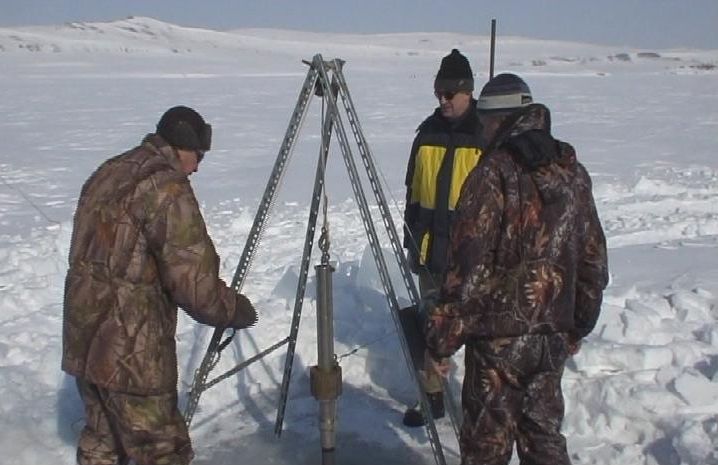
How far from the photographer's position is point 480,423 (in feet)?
8.39

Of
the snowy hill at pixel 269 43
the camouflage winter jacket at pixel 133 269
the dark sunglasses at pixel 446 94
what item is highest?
the dark sunglasses at pixel 446 94

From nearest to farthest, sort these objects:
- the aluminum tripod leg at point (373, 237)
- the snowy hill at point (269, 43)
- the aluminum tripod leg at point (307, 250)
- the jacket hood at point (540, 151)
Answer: the jacket hood at point (540, 151) < the aluminum tripod leg at point (373, 237) < the aluminum tripod leg at point (307, 250) < the snowy hill at point (269, 43)

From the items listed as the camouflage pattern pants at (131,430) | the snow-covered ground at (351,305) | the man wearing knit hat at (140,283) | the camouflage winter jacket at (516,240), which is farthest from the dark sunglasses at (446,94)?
the camouflage pattern pants at (131,430)

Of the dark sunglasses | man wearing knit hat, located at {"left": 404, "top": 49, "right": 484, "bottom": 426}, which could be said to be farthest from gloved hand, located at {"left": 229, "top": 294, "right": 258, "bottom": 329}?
the dark sunglasses

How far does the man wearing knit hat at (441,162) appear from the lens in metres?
Result: 3.46

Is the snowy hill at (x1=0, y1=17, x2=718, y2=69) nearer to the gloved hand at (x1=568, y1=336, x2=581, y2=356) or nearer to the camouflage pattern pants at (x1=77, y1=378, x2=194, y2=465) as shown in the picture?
the camouflage pattern pants at (x1=77, y1=378, x2=194, y2=465)

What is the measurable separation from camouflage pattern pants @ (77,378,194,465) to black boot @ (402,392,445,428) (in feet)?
4.55

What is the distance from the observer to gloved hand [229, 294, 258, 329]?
2.79 metres

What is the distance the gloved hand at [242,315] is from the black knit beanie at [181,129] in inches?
22.4

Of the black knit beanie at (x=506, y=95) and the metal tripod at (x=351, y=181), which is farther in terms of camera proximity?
the metal tripod at (x=351, y=181)

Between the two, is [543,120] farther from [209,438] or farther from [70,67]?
[70,67]

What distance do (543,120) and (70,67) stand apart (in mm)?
35597

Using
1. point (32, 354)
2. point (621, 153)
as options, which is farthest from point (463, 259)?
point (621, 153)

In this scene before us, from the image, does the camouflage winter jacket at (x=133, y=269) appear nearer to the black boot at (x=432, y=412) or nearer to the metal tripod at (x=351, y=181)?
→ the metal tripod at (x=351, y=181)
